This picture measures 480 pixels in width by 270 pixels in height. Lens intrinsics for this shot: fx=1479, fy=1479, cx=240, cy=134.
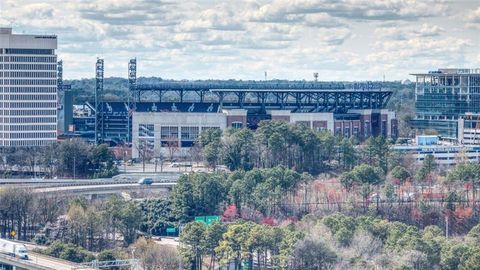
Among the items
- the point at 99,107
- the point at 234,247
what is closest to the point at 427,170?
the point at 234,247

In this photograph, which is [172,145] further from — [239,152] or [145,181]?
[145,181]

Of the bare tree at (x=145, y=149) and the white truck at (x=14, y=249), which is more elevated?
the bare tree at (x=145, y=149)

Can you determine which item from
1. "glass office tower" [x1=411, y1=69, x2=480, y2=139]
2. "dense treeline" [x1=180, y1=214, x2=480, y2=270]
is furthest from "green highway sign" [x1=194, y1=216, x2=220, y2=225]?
"glass office tower" [x1=411, y1=69, x2=480, y2=139]

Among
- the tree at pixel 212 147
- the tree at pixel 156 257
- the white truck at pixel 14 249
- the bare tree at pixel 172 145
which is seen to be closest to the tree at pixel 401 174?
the tree at pixel 212 147

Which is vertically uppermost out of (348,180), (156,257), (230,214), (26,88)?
(26,88)

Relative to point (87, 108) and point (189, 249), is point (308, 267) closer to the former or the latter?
point (189, 249)

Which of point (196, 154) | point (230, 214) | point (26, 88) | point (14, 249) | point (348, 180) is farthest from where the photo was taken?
point (26, 88)

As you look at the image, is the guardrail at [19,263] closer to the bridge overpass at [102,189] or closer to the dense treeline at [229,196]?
the dense treeline at [229,196]

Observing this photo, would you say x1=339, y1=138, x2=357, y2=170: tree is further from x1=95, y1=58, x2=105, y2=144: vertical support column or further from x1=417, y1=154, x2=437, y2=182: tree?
x1=95, y1=58, x2=105, y2=144: vertical support column
